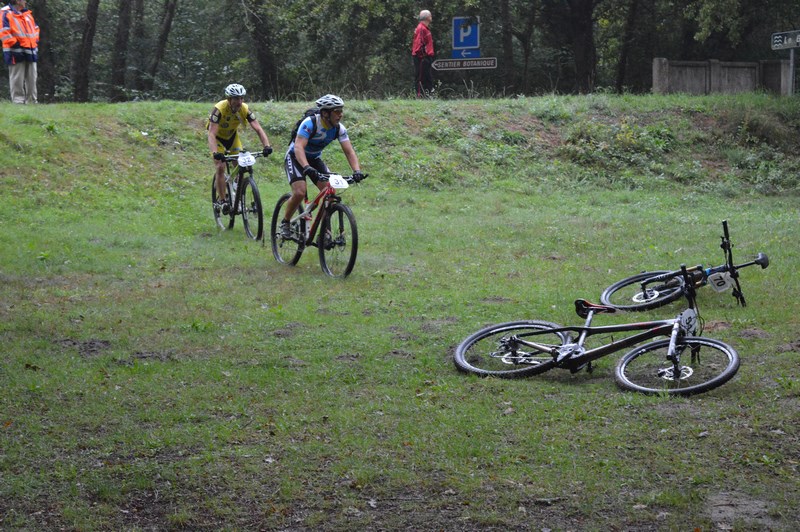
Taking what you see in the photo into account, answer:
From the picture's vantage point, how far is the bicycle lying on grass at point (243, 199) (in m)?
14.0

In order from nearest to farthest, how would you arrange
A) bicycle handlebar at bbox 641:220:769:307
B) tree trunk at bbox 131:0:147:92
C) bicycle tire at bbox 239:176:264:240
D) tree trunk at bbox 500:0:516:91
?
bicycle handlebar at bbox 641:220:769:307, bicycle tire at bbox 239:176:264:240, tree trunk at bbox 500:0:516:91, tree trunk at bbox 131:0:147:92

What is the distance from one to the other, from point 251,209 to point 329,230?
9.29 feet

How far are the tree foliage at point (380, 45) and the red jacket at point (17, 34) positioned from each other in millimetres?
7109

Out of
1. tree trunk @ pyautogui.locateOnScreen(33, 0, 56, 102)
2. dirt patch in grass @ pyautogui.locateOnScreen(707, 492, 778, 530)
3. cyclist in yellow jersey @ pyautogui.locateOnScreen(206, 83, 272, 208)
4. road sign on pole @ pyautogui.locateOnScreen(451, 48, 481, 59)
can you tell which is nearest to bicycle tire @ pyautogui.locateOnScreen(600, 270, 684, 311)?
dirt patch in grass @ pyautogui.locateOnScreen(707, 492, 778, 530)

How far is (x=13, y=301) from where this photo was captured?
34.6ft

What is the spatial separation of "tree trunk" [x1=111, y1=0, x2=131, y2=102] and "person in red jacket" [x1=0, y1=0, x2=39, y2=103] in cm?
794

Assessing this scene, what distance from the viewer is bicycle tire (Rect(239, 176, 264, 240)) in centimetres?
1411

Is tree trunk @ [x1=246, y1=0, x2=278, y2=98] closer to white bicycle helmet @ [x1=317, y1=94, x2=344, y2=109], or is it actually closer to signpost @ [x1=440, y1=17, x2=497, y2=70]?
signpost @ [x1=440, y1=17, x2=497, y2=70]

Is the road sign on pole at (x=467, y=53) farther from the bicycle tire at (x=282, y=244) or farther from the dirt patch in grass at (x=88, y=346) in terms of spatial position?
the dirt patch in grass at (x=88, y=346)

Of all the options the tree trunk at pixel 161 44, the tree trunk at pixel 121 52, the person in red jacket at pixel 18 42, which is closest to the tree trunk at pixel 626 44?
the tree trunk at pixel 161 44

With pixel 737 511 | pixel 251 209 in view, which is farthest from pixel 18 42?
pixel 737 511

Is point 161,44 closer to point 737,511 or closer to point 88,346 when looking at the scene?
point 88,346

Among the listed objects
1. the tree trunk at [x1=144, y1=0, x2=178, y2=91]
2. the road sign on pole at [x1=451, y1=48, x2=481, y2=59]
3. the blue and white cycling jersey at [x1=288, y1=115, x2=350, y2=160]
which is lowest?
the blue and white cycling jersey at [x1=288, y1=115, x2=350, y2=160]

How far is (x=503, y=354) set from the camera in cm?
831
